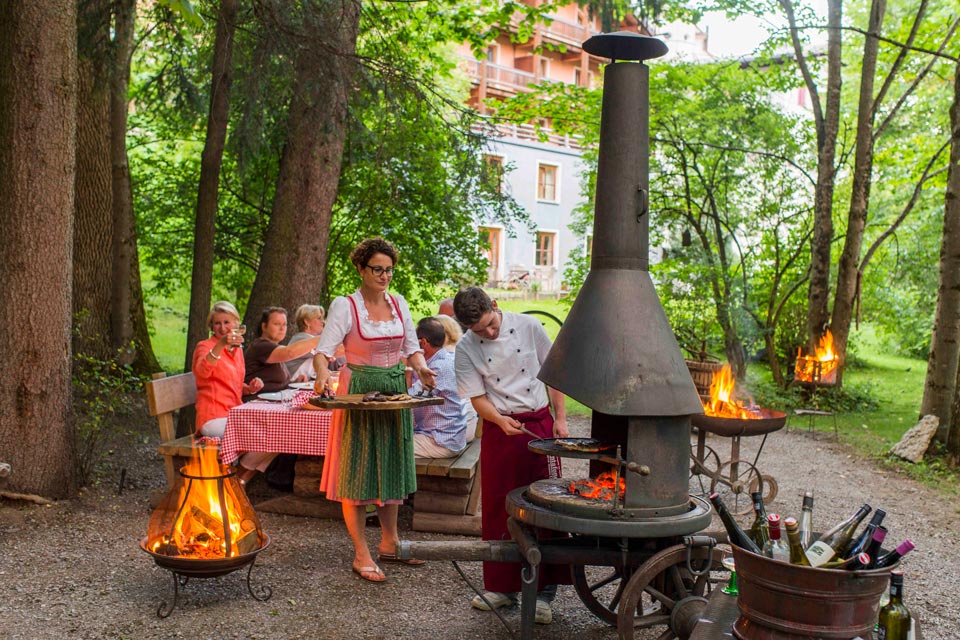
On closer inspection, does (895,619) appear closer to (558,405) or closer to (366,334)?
(558,405)

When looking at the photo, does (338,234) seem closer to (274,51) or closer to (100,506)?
(274,51)

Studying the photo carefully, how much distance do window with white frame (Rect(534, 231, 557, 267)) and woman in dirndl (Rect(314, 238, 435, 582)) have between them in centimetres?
2265

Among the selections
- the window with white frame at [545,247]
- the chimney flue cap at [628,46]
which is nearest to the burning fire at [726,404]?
the chimney flue cap at [628,46]

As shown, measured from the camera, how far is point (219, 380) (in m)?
6.14

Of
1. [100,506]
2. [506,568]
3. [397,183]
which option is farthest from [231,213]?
[506,568]

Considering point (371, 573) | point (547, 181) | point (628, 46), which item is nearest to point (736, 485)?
point (371, 573)

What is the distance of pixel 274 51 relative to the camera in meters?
7.49

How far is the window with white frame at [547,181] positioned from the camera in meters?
27.0

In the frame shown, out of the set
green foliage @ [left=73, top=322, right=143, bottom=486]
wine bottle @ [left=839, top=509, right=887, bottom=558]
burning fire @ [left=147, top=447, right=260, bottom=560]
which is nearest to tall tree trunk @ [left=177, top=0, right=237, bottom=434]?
green foliage @ [left=73, top=322, right=143, bottom=486]

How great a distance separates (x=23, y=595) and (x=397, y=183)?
743 centimetres

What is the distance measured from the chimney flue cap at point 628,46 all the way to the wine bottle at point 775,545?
218 centimetres

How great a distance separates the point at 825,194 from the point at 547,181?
15419 millimetres

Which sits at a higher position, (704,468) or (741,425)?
(741,425)

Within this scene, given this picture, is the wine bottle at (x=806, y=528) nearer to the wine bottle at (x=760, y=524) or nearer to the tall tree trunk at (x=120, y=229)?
the wine bottle at (x=760, y=524)
